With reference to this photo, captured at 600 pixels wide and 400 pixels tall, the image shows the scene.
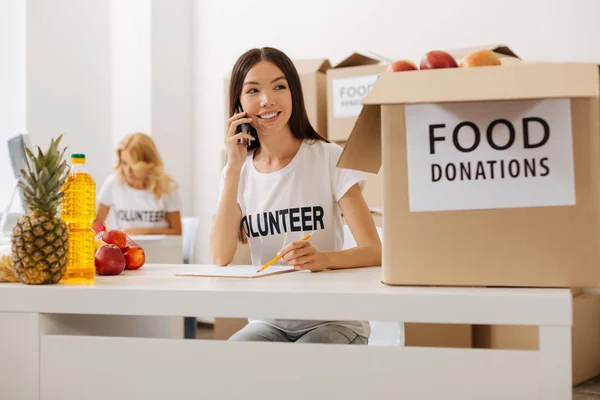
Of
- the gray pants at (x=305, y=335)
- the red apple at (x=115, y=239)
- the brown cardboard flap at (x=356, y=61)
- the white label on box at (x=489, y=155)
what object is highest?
the brown cardboard flap at (x=356, y=61)

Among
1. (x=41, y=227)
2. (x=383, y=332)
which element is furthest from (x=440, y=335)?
(x=41, y=227)

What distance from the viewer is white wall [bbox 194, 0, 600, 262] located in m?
3.08

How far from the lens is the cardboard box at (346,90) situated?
113 inches

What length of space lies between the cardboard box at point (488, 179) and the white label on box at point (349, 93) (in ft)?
6.18

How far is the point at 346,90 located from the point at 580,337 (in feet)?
4.53

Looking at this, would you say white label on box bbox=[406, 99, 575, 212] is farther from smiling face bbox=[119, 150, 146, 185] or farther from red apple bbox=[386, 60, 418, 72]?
smiling face bbox=[119, 150, 146, 185]

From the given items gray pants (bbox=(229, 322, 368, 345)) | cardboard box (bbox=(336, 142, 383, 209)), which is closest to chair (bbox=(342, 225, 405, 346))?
gray pants (bbox=(229, 322, 368, 345))

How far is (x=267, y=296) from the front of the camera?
3.21 feet

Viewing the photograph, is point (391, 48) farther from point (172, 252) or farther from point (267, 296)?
point (267, 296)

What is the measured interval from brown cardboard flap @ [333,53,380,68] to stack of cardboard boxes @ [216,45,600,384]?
1.99 m

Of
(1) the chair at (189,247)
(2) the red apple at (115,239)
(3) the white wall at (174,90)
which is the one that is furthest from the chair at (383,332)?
(3) the white wall at (174,90)

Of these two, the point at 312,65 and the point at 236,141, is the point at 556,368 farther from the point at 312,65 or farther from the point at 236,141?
the point at 312,65

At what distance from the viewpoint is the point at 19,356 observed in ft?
3.51

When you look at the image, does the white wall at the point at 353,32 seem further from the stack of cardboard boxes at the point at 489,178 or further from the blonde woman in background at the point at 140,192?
the stack of cardboard boxes at the point at 489,178
